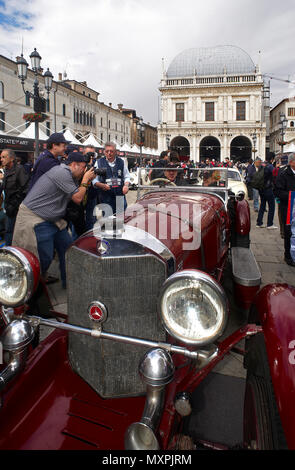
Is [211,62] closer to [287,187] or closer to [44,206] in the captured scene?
[287,187]

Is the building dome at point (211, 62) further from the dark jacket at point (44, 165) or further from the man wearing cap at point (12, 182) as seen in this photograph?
the dark jacket at point (44, 165)

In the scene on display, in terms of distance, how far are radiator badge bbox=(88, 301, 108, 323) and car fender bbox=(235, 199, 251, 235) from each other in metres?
2.96

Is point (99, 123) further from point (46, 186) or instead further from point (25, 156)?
point (46, 186)

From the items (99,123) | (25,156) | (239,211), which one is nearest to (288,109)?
(99,123)

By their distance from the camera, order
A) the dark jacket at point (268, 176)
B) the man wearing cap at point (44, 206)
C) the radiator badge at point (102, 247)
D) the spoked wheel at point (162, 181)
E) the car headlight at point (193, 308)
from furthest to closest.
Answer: the dark jacket at point (268, 176) < the spoked wheel at point (162, 181) < the man wearing cap at point (44, 206) < the radiator badge at point (102, 247) < the car headlight at point (193, 308)

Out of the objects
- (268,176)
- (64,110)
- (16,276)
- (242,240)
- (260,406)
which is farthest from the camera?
(64,110)

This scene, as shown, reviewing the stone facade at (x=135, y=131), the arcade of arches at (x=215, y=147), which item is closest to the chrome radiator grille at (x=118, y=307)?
the arcade of arches at (x=215, y=147)

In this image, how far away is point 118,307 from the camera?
1644 mm

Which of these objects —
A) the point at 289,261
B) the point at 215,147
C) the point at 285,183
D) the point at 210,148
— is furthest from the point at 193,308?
the point at 215,147

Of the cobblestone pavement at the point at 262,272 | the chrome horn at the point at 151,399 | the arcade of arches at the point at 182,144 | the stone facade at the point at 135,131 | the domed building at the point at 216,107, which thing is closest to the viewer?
the chrome horn at the point at 151,399

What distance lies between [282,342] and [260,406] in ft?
1.25

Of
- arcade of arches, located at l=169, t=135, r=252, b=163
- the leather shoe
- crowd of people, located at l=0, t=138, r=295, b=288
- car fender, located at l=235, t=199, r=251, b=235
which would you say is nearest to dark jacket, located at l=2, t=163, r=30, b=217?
crowd of people, located at l=0, t=138, r=295, b=288

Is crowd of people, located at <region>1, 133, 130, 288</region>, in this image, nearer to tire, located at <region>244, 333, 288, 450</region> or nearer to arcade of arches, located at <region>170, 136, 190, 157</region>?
tire, located at <region>244, 333, 288, 450</region>

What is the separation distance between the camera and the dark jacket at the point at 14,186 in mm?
4629
